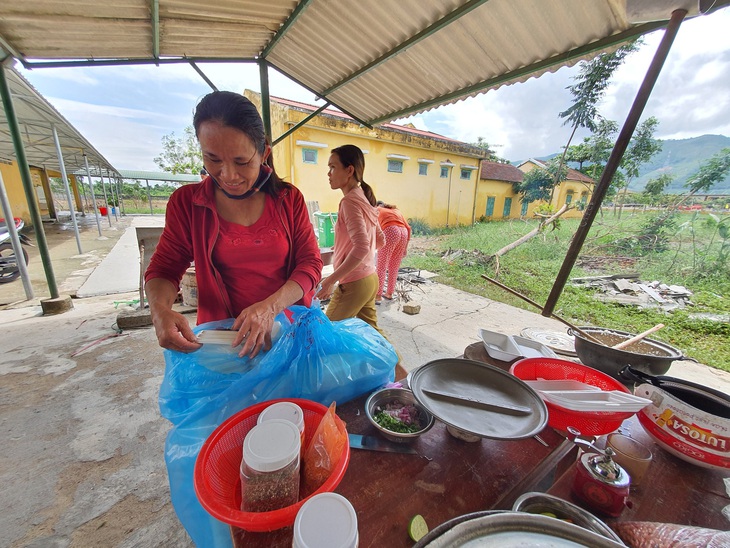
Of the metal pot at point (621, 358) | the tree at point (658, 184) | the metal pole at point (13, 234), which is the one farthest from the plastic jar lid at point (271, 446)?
the tree at point (658, 184)

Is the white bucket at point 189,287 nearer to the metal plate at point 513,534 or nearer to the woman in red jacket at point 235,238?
the woman in red jacket at point 235,238

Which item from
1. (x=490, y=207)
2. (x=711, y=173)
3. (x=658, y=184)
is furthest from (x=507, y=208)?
(x=711, y=173)

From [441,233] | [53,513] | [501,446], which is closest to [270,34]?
[501,446]

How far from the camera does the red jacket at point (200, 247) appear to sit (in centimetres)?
130

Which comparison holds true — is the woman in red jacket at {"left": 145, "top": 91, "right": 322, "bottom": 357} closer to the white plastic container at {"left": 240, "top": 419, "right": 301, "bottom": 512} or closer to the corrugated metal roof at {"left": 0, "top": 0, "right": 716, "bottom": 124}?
the white plastic container at {"left": 240, "top": 419, "right": 301, "bottom": 512}

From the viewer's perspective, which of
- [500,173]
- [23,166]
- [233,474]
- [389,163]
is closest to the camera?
[233,474]

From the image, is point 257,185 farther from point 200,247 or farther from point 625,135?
point 625,135

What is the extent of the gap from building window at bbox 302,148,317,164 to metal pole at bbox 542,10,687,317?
8.91m

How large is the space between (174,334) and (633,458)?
148 cm

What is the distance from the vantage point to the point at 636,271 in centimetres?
695

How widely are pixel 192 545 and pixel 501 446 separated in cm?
159

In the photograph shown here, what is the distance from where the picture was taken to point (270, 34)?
283 centimetres

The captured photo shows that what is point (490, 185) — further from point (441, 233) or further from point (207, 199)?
point (207, 199)

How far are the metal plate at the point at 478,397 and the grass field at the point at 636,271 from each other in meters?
4.39
